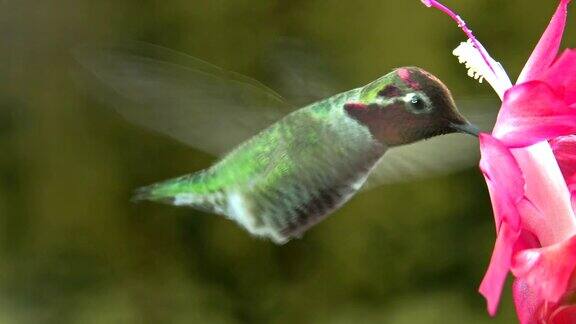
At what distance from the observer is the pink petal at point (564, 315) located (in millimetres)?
347

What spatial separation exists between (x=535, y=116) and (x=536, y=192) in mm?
62

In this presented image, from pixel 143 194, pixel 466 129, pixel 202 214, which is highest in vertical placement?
pixel 466 129

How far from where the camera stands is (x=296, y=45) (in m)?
0.55

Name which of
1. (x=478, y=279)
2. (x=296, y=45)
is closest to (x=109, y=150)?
(x=478, y=279)

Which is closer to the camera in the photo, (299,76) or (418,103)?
(418,103)

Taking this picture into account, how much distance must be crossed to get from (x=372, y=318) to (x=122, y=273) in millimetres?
500

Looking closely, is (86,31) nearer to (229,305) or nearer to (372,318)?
(229,305)

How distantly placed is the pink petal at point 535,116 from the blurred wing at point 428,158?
81 mm

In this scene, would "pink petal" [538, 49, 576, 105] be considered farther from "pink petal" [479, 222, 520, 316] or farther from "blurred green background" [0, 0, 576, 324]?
"blurred green background" [0, 0, 576, 324]

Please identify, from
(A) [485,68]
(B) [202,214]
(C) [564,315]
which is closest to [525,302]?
(C) [564,315]

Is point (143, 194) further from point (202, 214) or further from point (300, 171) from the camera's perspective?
point (202, 214)

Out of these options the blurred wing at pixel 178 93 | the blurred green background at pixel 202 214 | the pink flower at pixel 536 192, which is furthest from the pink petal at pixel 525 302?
the blurred green background at pixel 202 214

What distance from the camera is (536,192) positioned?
39 centimetres

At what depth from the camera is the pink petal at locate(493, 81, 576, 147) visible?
334mm
